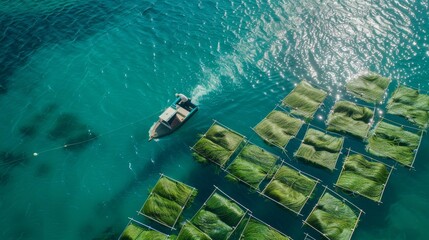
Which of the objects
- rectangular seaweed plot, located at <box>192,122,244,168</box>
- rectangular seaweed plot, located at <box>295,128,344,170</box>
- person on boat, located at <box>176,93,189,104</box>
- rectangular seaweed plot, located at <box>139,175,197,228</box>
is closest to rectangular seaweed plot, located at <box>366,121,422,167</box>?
rectangular seaweed plot, located at <box>295,128,344,170</box>

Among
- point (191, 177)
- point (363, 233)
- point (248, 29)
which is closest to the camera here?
point (363, 233)

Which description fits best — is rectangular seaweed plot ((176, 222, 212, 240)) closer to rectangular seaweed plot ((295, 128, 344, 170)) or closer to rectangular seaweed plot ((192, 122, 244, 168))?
rectangular seaweed plot ((192, 122, 244, 168))

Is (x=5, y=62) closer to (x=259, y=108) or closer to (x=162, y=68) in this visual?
(x=162, y=68)

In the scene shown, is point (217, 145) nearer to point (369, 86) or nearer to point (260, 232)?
point (260, 232)

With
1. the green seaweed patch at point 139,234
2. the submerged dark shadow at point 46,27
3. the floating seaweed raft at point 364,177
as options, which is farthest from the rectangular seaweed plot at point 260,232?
the submerged dark shadow at point 46,27

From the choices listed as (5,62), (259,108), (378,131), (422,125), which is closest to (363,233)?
(378,131)

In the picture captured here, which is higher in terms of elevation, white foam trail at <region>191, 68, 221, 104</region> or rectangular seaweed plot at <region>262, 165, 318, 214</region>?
white foam trail at <region>191, 68, 221, 104</region>
